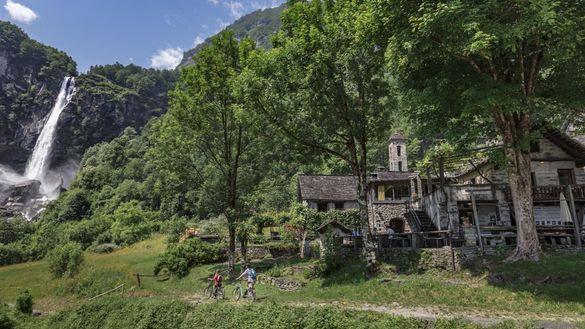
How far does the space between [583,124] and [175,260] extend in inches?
1010

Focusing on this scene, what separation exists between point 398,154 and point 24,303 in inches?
1680

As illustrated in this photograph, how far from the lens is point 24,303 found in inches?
864

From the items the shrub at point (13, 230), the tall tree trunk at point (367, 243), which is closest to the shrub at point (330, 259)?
the tall tree trunk at point (367, 243)

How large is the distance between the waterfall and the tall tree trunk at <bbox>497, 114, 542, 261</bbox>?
114793 mm

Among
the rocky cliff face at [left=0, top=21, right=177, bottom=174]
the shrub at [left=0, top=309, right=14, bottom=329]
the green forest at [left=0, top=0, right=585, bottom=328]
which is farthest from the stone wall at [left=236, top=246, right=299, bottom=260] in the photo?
the rocky cliff face at [left=0, top=21, right=177, bottom=174]

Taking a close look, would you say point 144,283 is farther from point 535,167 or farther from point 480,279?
point 535,167

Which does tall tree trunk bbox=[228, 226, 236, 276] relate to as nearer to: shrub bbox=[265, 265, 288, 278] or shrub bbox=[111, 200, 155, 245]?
shrub bbox=[265, 265, 288, 278]

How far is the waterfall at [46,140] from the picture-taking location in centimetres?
10338

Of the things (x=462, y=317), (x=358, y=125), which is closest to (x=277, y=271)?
(x=358, y=125)

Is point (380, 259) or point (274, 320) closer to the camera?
point (274, 320)

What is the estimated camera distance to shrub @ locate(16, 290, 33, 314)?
71.6ft

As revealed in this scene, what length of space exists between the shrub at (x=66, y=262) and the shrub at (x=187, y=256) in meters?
6.80

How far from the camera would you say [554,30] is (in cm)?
1247

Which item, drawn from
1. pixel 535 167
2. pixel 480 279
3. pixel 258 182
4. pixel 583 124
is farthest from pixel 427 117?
pixel 258 182
